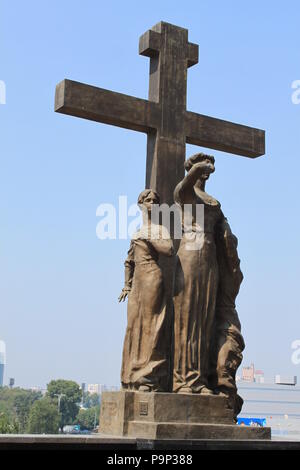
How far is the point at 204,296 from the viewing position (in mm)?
7867

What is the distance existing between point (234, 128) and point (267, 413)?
7405 cm

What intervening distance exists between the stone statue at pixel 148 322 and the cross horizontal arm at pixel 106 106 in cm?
149

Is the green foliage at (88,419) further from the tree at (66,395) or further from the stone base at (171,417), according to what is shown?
the stone base at (171,417)

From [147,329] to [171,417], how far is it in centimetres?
94

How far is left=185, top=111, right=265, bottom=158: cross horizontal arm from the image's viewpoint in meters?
9.04

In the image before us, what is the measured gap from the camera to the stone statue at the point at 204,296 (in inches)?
303

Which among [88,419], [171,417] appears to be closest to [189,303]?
[171,417]

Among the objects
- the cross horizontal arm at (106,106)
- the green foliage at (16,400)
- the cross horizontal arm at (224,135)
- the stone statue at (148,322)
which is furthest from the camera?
the green foliage at (16,400)

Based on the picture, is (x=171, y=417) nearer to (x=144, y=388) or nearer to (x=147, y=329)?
(x=144, y=388)

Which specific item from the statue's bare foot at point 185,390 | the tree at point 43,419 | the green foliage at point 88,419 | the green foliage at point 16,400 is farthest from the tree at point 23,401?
the statue's bare foot at point 185,390

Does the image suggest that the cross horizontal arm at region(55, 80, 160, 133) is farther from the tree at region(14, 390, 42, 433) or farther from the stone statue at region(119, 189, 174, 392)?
the tree at region(14, 390, 42, 433)

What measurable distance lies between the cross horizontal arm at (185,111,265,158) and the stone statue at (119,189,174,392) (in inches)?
68.7

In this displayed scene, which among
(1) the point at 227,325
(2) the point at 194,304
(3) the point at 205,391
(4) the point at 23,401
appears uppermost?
(2) the point at 194,304
